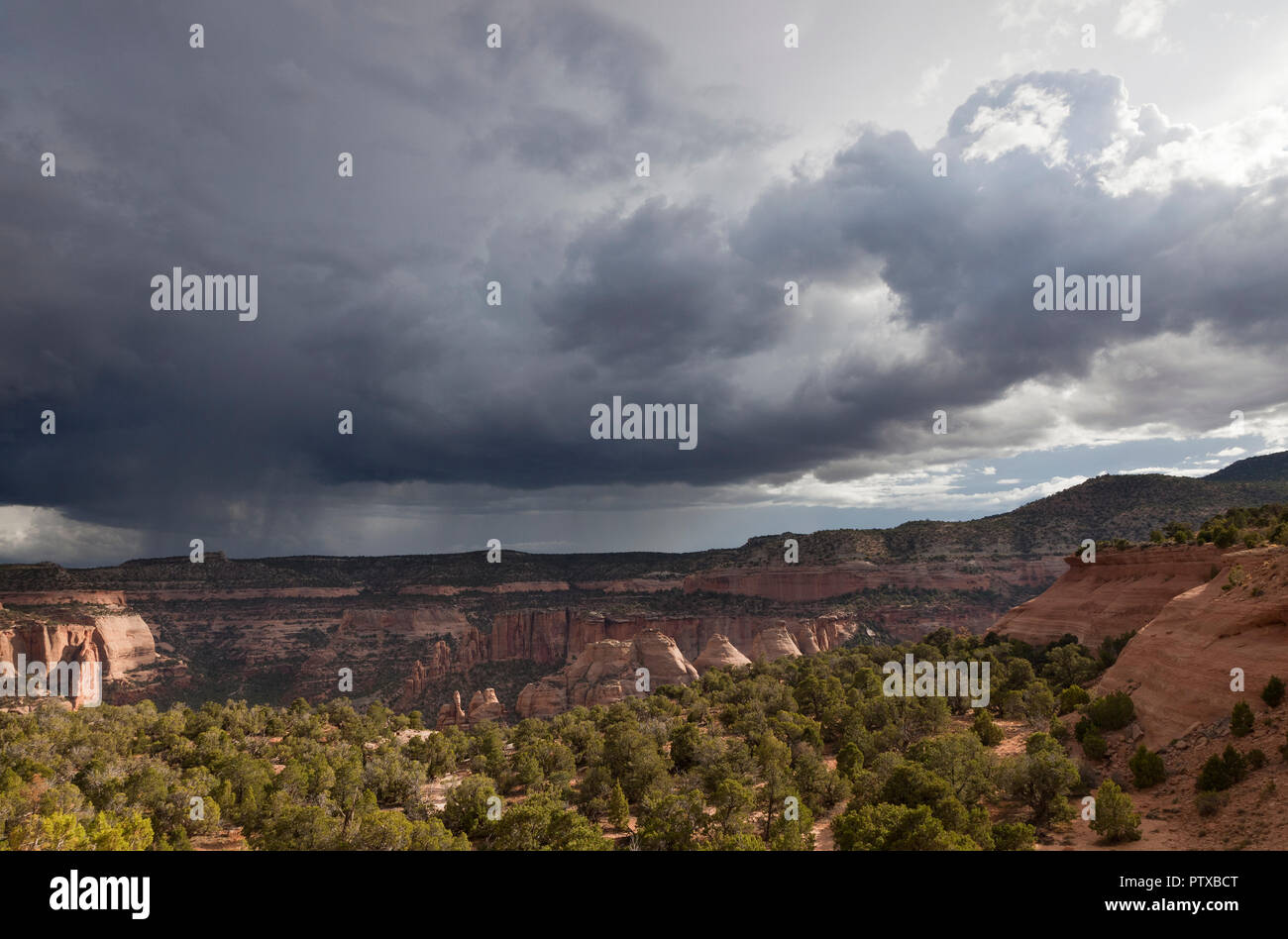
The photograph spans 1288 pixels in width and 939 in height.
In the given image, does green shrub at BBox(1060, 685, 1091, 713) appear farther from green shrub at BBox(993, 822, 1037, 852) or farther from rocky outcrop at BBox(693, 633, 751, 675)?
rocky outcrop at BBox(693, 633, 751, 675)

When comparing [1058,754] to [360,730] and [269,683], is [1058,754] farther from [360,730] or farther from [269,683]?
[269,683]

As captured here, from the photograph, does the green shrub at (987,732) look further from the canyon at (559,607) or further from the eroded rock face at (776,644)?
the eroded rock face at (776,644)

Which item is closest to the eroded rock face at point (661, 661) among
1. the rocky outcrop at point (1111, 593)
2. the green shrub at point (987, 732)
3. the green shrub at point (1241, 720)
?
the rocky outcrop at point (1111, 593)

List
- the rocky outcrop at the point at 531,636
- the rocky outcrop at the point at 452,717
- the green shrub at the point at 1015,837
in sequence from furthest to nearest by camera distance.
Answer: the rocky outcrop at the point at 531,636 < the rocky outcrop at the point at 452,717 < the green shrub at the point at 1015,837

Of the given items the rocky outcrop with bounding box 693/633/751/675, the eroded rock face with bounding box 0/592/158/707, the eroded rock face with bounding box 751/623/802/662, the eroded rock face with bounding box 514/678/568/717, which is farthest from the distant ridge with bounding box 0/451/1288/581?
the eroded rock face with bounding box 514/678/568/717

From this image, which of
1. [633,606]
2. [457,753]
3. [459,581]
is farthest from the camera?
[459,581]
